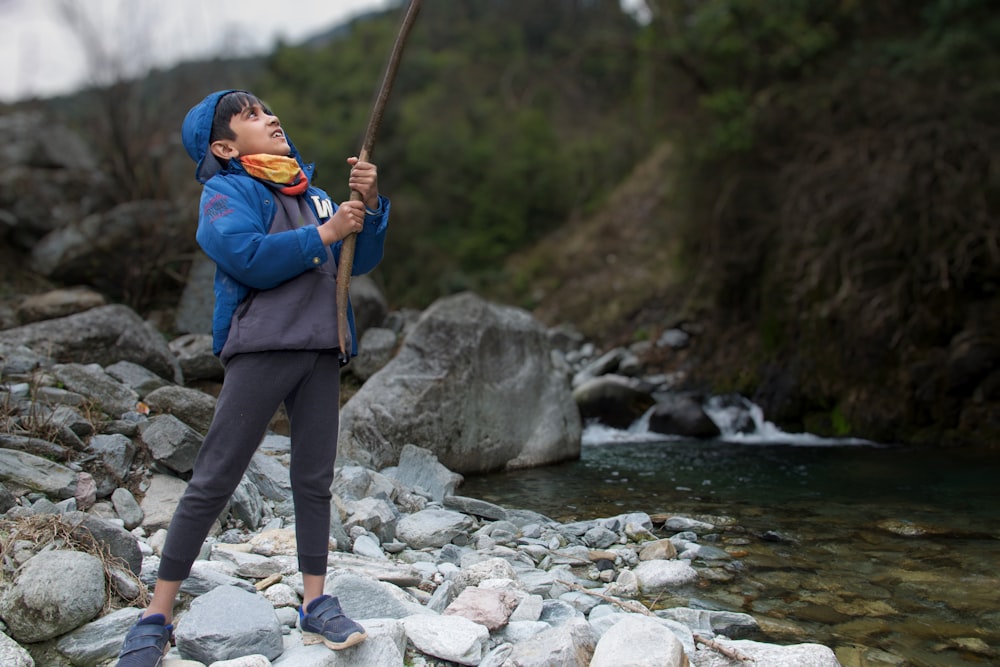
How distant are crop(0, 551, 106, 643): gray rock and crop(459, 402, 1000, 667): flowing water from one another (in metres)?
2.05

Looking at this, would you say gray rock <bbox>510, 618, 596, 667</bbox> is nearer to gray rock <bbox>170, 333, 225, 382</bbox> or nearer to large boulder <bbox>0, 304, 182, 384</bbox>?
large boulder <bbox>0, 304, 182, 384</bbox>

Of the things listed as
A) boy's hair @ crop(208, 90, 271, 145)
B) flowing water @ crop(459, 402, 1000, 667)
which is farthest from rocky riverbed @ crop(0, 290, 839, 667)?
boy's hair @ crop(208, 90, 271, 145)

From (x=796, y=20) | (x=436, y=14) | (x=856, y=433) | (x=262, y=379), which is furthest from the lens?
(x=436, y=14)

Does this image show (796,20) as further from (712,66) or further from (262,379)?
(262,379)

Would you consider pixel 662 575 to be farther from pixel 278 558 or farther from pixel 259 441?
pixel 259 441

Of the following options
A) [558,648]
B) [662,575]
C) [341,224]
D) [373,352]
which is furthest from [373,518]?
[373,352]

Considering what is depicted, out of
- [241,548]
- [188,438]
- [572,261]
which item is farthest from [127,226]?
[572,261]

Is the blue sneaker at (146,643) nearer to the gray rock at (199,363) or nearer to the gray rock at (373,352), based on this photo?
the gray rock at (199,363)

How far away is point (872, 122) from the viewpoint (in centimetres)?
912

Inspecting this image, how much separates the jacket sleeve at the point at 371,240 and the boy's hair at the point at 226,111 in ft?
1.46

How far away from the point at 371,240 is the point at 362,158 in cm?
25

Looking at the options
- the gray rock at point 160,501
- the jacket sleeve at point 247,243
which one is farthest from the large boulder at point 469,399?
the jacket sleeve at point 247,243

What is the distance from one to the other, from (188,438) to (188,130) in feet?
6.45

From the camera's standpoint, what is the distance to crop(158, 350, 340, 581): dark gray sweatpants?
228 cm
